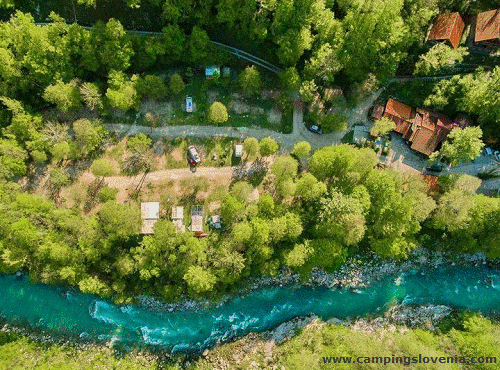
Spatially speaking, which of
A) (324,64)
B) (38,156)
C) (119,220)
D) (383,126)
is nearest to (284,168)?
(324,64)

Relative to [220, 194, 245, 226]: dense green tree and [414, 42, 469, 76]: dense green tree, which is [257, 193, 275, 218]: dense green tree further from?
[414, 42, 469, 76]: dense green tree

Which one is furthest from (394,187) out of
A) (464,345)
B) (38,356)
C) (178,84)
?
(38,356)

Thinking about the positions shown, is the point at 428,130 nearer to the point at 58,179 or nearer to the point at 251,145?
the point at 251,145

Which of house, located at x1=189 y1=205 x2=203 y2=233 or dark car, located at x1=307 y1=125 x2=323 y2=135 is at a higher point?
dark car, located at x1=307 y1=125 x2=323 y2=135

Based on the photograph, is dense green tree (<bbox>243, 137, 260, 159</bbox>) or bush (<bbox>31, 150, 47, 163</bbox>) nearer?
bush (<bbox>31, 150, 47, 163</bbox>)

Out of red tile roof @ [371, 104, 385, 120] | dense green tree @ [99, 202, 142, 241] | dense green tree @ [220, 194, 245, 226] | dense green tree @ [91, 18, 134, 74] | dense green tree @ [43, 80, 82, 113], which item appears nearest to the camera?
dense green tree @ [91, 18, 134, 74]

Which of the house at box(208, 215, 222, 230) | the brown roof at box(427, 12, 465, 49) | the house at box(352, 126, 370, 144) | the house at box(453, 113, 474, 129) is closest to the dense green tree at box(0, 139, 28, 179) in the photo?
the house at box(208, 215, 222, 230)

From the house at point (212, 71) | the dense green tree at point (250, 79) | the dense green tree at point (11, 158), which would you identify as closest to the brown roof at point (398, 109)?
the dense green tree at point (250, 79)
